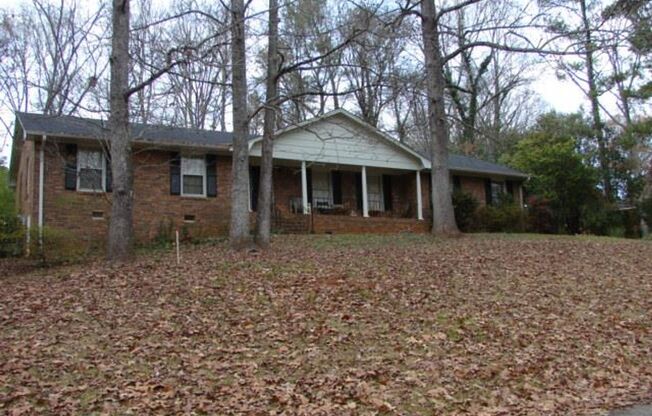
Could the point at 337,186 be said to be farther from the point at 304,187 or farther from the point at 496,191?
the point at 496,191

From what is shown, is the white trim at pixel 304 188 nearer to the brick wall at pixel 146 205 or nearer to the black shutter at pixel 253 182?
the black shutter at pixel 253 182

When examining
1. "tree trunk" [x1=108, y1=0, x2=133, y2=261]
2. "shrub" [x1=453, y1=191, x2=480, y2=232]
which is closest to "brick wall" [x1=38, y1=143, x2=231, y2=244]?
"tree trunk" [x1=108, y1=0, x2=133, y2=261]

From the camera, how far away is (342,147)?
21562 mm

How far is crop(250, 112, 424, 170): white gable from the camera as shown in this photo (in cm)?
2047

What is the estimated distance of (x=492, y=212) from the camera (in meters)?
22.5

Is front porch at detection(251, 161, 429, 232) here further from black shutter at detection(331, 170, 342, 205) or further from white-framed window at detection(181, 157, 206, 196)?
white-framed window at detection(181, 157, 206, 196)

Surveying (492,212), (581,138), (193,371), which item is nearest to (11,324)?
(193,371)

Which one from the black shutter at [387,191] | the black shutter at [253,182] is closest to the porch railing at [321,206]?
the black shutter at [387,191]

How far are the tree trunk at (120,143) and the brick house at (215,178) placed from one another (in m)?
1.89

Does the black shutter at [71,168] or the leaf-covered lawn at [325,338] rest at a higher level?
the black shutter at [71,168]

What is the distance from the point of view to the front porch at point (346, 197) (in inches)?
798

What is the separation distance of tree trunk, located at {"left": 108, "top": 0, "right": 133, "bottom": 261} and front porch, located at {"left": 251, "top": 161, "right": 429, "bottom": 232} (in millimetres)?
7746

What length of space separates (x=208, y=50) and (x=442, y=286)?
6560 mm

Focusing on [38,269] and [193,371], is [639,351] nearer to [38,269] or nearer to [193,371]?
[193,371]
